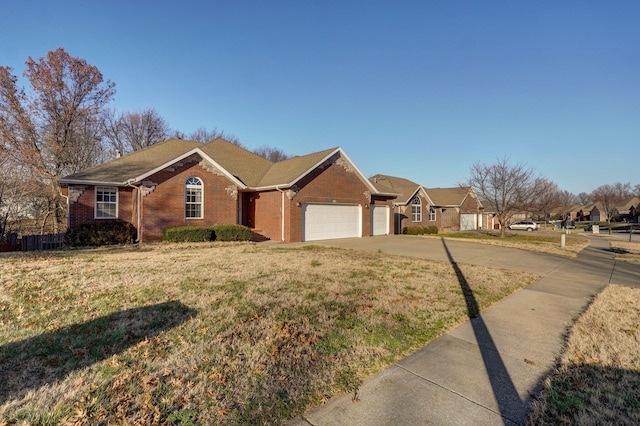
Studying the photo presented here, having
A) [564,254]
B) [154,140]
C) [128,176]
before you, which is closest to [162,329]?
[128,176]

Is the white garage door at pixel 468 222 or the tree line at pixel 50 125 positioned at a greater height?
the tree line at pixel 50 125

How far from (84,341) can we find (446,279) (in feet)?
25.1

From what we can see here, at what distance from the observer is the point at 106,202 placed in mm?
15812

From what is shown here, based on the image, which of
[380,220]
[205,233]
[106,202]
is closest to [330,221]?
[380,220]

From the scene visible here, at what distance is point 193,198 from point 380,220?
13.6 meters

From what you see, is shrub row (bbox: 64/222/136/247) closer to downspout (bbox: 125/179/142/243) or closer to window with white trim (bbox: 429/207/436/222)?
downspout (bbox: 125/179/142/243)

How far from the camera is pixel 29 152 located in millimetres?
21594

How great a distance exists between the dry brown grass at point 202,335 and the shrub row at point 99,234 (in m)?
5.43

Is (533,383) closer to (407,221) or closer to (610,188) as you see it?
(407,221)

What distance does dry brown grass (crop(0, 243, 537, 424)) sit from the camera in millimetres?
2770

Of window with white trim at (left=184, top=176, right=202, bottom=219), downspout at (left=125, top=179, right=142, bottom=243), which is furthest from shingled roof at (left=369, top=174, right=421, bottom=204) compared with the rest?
downspout at (left=125, top=179, right=142, bottom=243)

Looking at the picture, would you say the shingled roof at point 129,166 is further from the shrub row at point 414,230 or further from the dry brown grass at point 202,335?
the shrub row at point 414,230

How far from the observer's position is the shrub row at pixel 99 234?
13328 millimetres

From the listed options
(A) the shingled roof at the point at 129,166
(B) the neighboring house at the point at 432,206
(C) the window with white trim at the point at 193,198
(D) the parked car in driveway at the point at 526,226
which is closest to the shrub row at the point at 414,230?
(B) the neighboring house at the point at 432,206
